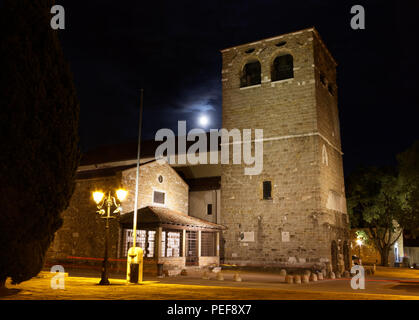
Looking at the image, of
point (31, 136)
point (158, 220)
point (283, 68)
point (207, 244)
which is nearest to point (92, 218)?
point (158, 220)

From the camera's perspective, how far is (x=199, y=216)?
27062 millimetres

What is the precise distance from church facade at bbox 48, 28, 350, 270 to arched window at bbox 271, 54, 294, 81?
0.22 ft

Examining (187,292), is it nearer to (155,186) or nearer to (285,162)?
(155,186)

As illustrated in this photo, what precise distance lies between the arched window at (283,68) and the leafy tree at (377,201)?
728 inches

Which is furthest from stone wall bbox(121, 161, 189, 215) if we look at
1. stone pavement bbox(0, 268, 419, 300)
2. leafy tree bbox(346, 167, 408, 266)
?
leafy tree bbox(346, 167, 408, 266)

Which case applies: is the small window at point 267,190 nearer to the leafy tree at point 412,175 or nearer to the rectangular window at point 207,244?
the rectangular window at point 207,244

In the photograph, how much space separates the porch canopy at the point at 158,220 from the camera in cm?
1941

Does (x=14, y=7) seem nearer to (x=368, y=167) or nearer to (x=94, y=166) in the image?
(x=94, y=166)

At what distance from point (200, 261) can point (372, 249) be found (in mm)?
29485

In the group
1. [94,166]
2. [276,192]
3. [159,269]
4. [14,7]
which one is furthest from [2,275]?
[94,166]

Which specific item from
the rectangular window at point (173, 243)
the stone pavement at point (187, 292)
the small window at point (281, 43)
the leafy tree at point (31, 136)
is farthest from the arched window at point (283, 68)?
the leafy tree at point (31, 136)

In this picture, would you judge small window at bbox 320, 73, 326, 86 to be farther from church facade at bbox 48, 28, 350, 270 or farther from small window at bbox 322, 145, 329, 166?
small window at bbox 322, 145, 329, 166

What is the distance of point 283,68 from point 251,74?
2.17 metres

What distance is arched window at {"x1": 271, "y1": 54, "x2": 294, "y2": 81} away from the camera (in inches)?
936
